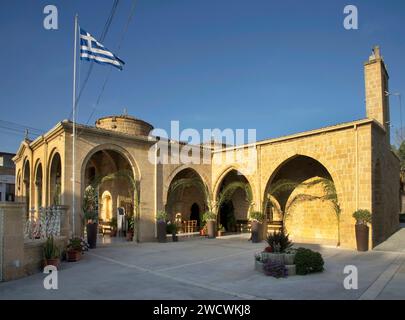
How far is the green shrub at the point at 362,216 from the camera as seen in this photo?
44.2 feet

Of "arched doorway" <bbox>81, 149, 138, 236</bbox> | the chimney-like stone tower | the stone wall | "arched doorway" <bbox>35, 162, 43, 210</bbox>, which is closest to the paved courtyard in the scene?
the stone wall

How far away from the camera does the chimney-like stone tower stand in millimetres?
16406

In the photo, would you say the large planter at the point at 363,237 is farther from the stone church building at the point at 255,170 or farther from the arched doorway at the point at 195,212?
the arched doorway at the point at 195,212

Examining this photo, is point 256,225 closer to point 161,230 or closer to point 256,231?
point 256,231

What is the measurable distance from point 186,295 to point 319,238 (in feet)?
41.3

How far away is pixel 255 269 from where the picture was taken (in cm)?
987

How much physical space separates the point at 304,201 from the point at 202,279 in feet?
37.3

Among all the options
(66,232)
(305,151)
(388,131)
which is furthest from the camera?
(388,131)

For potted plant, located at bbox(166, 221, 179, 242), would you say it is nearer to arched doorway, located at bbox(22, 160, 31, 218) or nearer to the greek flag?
the greek flag

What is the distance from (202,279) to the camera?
883 centimetres

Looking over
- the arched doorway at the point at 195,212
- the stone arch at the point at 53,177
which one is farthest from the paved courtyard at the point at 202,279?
the arched doorway at the point at 195,212

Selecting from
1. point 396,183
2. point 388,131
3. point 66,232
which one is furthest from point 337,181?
point 66,232

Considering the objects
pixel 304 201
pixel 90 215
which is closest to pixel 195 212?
pixel 304 201
